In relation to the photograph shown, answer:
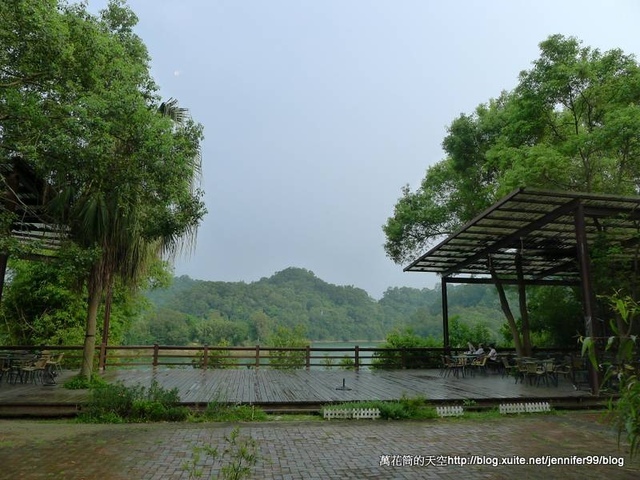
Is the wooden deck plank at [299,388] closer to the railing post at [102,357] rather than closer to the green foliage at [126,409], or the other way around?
the green foliage at [126,409]

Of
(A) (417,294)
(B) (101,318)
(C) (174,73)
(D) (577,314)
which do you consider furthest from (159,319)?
(A) (417,294)

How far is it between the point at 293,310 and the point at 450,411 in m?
35.8

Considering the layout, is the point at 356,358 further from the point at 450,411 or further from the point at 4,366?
the point at 4,366

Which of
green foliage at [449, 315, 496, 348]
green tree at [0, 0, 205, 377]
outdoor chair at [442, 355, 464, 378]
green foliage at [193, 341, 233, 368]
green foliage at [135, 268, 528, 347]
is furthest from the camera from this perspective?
green foliage at [135, 268, 528, 347]

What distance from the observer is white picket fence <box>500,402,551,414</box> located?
6.86 metres

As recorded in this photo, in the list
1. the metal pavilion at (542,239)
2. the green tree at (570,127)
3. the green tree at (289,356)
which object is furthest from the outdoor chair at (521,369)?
the green tree at (289,356)

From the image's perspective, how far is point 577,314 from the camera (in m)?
13.9

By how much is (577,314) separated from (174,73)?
13.9 m

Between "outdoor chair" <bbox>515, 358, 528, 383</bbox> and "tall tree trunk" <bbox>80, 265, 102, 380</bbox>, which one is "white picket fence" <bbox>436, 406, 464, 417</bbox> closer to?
"outdoor chair" <bbox>515, 358, 528, 383</bbox>

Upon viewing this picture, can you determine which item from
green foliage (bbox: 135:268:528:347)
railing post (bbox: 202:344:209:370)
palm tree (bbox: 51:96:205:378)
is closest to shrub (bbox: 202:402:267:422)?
palm tree (bbox: 51:96:205:378)

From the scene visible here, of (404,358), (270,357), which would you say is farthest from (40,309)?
(404,358)

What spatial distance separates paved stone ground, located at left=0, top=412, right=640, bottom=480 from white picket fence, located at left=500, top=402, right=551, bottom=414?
16.5 inches

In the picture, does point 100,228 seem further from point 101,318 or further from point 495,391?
point 495,391

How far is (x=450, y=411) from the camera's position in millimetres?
6730
